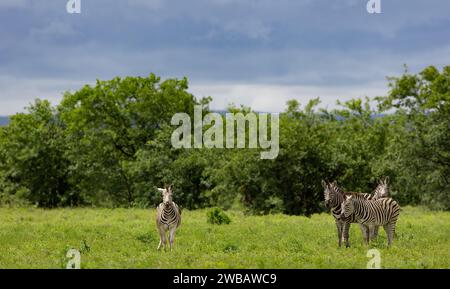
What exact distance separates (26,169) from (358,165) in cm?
3173

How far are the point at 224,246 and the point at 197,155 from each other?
3184 cm

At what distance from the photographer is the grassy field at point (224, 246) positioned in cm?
1650

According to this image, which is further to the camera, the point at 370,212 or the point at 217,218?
the point at 217,218

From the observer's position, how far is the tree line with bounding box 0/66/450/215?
44.6 meters

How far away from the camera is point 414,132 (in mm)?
46438

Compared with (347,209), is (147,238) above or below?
below

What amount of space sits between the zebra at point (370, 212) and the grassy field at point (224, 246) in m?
0.72

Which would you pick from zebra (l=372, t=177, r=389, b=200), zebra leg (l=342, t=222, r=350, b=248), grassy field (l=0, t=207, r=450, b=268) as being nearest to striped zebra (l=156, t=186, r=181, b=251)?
grassy field (l=0, t=207, r=450, b=268)

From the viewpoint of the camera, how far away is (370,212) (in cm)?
2058

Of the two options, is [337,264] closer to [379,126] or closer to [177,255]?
[177,255]

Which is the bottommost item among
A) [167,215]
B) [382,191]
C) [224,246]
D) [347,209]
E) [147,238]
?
[147,238]

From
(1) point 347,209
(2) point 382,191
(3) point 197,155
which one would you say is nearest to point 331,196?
(1) point 347,209

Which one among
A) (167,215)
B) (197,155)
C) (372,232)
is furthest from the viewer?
(197,155)

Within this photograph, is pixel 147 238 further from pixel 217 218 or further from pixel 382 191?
pixel 382 191
